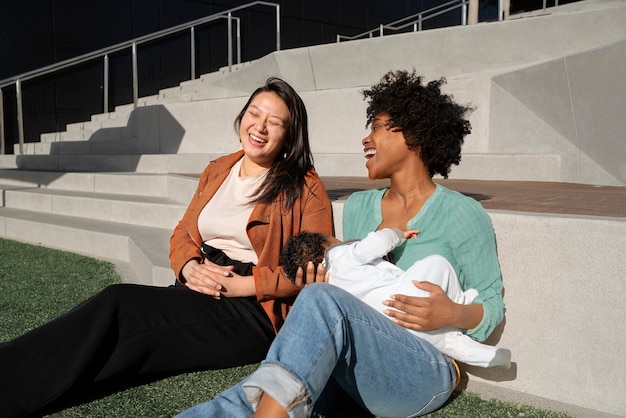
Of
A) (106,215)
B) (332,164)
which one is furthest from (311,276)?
(332,164)

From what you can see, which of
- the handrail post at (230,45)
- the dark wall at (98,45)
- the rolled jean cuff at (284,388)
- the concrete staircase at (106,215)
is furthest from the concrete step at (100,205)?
the handrail post at (230,45)

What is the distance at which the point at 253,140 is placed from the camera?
249 centimetres

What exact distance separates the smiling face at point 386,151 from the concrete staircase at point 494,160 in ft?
1.35

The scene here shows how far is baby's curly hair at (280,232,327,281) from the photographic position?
2.16 metres

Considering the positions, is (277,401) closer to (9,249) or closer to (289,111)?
(289,111)

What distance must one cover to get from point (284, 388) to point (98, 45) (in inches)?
447

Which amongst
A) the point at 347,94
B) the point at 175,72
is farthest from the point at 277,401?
the point at 175,72

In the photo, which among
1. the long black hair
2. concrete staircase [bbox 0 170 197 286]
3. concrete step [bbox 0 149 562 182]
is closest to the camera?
the long black hair

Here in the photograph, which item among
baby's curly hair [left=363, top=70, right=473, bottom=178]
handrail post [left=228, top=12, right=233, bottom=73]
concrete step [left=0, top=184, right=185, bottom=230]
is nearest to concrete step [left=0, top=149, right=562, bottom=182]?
concrete step [left=0, top=184, right=185, bottom=230]

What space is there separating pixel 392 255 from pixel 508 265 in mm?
444

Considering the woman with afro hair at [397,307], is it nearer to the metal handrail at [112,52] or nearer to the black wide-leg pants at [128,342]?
the black wide-leg pants at [128,342]

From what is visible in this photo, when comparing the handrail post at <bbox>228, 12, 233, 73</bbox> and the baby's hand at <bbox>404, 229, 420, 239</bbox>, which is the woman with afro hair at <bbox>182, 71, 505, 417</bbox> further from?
the handrail post at <bbox>228, 12, 233, 73</bbox>

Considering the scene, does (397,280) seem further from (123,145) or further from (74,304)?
(123,145)

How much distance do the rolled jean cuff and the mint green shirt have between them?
0.67 metres
